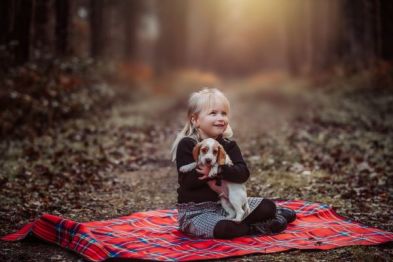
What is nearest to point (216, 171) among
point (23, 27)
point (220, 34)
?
point (23, 27)

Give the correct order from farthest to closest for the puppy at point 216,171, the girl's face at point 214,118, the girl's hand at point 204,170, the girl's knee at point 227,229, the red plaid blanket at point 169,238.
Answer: the girl's face at point 214,118 → the girl's knee at point 227,229 → the girl's hand at point 204,170 → the puppy at point 216,171 → the red plaid blanket at point 169,238

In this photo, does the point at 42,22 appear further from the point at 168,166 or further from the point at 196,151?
the point at 196,151

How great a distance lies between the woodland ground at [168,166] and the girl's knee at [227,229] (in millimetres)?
459

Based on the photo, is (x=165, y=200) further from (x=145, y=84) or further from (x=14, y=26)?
(x=145, y=84)

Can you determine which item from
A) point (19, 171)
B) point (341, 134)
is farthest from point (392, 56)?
point (19, 171)

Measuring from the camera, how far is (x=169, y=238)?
4902 millimetres

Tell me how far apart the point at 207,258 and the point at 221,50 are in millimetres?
47449

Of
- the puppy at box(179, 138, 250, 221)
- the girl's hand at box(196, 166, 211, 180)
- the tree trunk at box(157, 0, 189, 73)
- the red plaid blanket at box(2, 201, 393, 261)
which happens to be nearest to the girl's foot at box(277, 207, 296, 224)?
the red plaid blanket at box(2, 201, 393, 261)

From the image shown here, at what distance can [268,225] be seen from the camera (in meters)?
5.09

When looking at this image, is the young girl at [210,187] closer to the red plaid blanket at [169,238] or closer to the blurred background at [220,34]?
the red plaid blanket at [169,238]

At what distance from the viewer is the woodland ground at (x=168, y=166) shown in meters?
5.96

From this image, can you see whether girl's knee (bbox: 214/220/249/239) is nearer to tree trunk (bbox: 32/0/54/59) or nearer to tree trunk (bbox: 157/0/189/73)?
tree trunk (bbox: 32/0/54/59)

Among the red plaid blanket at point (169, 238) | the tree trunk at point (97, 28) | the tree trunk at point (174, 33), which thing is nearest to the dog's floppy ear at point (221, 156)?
the red plaid blanket at point (169, 238)

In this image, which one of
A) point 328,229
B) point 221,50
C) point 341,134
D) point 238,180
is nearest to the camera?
point 238,180
